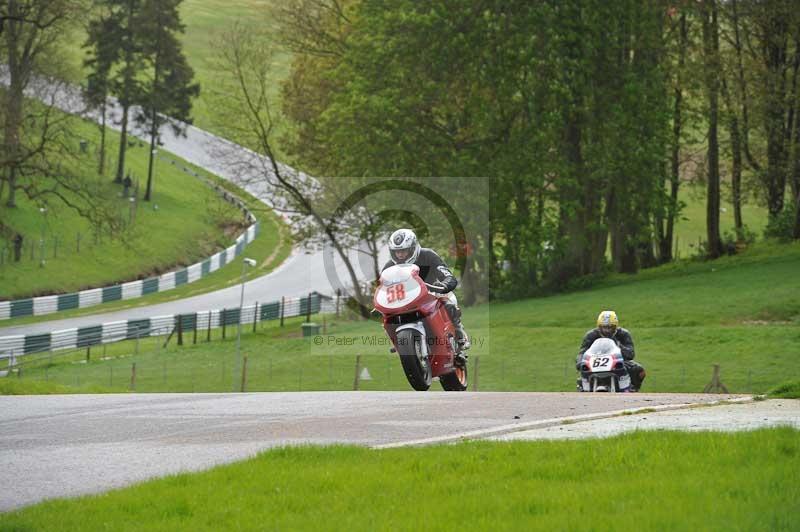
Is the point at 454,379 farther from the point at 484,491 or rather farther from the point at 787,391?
the point at 484,491

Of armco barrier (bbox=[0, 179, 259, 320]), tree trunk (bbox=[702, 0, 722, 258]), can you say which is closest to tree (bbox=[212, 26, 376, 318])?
armco barrier (bbox=[0, 179, 259, 320])

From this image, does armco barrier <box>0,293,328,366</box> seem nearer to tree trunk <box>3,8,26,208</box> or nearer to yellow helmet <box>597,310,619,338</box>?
tree trunk <box>3,8,26,208</box>

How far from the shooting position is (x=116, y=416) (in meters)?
15.5

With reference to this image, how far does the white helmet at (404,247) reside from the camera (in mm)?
16828

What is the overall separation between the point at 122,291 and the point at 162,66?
21.0 m

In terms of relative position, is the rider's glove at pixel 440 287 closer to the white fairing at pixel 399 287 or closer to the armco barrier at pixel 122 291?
the white fairing at pixel 399 287

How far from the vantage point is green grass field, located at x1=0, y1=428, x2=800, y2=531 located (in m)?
7.95

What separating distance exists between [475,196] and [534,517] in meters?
39.8

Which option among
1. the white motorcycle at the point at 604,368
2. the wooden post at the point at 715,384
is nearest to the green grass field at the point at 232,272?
the wooden post at the point at 715,384

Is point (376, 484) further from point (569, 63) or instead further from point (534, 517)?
point (569, 63)

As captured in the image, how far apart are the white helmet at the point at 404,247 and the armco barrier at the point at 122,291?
38.1 m

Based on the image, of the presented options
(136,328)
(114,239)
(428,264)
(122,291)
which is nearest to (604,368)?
(428,264)

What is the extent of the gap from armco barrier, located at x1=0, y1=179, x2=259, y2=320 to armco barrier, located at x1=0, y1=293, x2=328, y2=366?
16.9 feet

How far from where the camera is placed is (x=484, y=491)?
891cm
